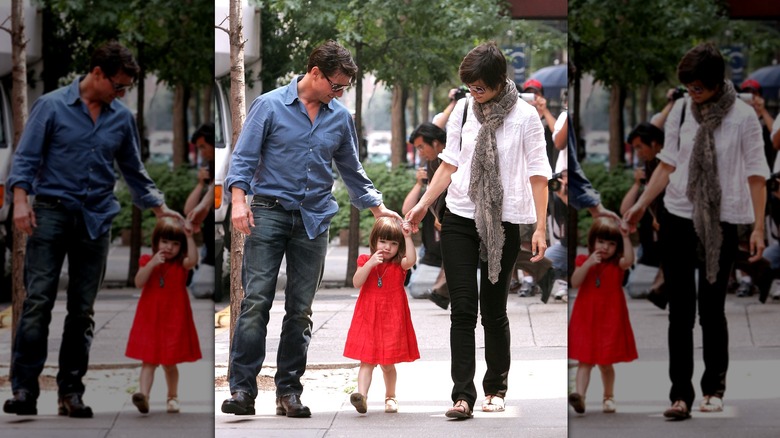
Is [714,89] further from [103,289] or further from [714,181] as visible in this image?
[103,289]

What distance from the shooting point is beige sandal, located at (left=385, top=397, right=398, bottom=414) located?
182 inches

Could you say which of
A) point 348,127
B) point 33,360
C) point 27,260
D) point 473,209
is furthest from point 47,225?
point 473,209

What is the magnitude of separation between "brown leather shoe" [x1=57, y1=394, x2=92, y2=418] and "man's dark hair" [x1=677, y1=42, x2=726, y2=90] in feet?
7.05

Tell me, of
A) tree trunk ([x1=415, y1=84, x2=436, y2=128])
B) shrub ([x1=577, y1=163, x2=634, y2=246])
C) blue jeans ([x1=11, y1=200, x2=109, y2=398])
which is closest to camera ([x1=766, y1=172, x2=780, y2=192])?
shrub ([x1=577, y1=163, x2=634, y2=246])

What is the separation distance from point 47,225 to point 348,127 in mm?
1173

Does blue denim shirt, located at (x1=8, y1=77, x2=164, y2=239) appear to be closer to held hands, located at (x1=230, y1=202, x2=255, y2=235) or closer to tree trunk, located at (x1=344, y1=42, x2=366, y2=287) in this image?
held hands, located at (x1=230, y1=202, x2=255, y2=235)

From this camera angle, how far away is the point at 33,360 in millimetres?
3986

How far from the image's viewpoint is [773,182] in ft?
12.8

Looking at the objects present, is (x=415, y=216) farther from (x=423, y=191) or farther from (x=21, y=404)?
(x=21, y=404)

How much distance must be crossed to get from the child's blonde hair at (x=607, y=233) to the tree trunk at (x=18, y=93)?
5.88ft

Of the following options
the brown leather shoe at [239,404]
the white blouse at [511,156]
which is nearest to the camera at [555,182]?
the white blouse at [511,156]

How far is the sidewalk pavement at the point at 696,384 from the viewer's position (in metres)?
3.84

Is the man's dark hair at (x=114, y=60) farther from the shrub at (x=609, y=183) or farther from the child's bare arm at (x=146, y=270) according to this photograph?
the shrub at (x=609, y=183)

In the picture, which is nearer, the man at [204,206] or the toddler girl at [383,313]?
the man at [204,206]
